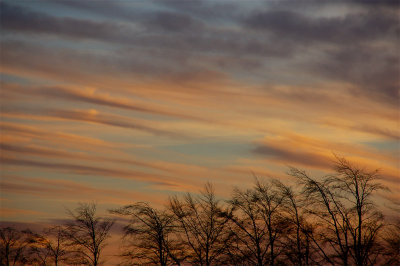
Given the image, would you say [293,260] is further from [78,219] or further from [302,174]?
Answer: [78,219]

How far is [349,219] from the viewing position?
155ft

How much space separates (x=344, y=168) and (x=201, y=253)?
1780 cm

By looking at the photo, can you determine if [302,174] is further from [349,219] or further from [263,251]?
[263,251]

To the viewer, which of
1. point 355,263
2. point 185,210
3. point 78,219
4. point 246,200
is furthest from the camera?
point 78,219

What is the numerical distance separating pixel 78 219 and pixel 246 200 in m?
23.0

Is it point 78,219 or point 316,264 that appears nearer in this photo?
point 316,264

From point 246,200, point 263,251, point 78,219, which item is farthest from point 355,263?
point 78,219

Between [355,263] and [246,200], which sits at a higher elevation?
[246,200]

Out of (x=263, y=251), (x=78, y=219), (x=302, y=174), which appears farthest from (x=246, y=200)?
(x=78, y=219)

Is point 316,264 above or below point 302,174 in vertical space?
below

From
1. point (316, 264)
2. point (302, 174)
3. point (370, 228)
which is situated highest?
point (302, 174)

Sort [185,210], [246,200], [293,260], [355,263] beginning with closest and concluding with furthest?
1. [355,263]
2. [293,260]
3. [246,200]
4. [185,210]

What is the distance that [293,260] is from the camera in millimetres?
50531

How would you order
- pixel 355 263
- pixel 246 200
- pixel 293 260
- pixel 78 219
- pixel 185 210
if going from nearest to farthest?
pixel 355 263 → pixel 293 260 → pixel 246 200 → pixel 185 210 → pixel 78 219
